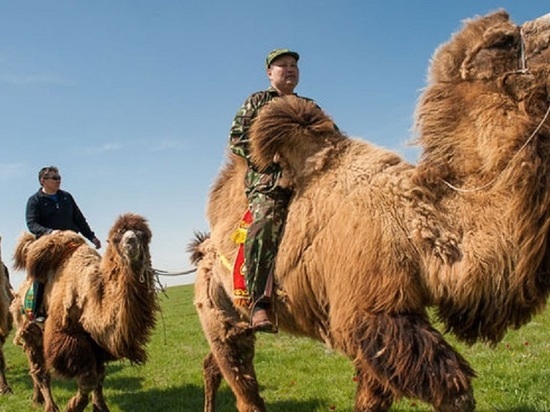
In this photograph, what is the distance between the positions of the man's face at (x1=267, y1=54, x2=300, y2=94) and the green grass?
3172 millimetres

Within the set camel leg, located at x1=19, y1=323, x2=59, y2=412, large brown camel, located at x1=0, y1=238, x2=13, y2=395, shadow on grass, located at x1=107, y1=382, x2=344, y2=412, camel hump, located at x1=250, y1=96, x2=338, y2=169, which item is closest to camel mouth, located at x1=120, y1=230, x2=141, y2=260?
shadow on grass, located at x1=107, y1=382, x2=344, y2=412

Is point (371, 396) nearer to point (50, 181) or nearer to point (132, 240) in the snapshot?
point (132, 240)

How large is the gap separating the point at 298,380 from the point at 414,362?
18.5ft

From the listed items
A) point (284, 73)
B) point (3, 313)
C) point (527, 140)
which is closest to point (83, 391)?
point (3, 313)

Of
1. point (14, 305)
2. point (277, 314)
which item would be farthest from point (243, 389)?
point (14, 305)

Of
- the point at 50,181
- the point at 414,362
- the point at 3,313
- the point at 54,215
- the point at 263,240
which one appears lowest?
the point at 3,313

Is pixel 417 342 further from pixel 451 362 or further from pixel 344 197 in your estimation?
pixel 344 197

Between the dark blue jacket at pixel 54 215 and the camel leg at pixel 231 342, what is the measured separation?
3.84 meters

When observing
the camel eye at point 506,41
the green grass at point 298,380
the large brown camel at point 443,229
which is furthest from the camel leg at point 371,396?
the green grass at point 298,380

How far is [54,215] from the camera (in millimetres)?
8992

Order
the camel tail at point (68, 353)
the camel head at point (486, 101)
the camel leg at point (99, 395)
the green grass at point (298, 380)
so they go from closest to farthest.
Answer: the camel head at point (486, 101), the green grass at point (298, 380), the camel tail at point (68, 353), the camel leg at point (99, 395)

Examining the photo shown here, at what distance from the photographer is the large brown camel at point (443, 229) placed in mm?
3230

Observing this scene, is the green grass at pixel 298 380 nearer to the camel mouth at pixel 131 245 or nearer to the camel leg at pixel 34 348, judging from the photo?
the camel leg at pixel 34 348

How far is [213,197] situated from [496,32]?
10.0 ft
